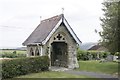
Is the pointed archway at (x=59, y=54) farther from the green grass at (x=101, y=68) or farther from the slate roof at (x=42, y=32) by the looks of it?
the slate roof at (x=42, y=32)

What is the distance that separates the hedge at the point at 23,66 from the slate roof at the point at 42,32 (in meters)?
2.79

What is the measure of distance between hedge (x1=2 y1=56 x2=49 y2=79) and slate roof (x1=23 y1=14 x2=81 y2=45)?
279cm

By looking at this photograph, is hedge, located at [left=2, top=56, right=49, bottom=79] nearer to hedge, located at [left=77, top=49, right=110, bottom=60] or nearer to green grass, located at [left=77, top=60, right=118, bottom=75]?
green grass, located at [left=77, top=60, right=118, bottom=75]

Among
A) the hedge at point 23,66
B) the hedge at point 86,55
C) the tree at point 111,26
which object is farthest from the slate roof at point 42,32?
the hedge at point 86,55

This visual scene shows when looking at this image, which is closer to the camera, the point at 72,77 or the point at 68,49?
the point at 72,77

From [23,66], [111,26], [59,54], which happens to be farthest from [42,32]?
[111,26]

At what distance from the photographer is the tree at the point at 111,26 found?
972 inches

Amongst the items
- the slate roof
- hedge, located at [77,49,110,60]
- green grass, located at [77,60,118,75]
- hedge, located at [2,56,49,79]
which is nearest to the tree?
green grass, located at [77,60,118,75]

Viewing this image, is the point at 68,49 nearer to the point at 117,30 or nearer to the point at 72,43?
the point at 72,43

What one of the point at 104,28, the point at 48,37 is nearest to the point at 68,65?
the point at 48,37

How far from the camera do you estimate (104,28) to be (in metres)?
26.5

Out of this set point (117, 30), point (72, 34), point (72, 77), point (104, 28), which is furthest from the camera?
point (72, 34)

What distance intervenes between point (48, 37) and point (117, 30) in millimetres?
7205

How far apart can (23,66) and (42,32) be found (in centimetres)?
692
